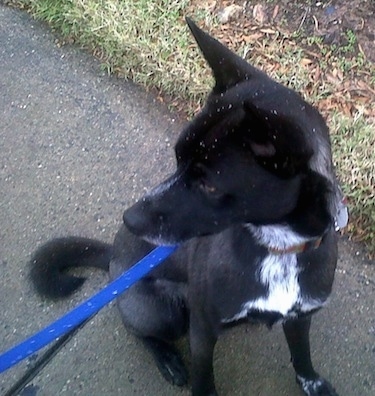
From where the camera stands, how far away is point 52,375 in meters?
2.76

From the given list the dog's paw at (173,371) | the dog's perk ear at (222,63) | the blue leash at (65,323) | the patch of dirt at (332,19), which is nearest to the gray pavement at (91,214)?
the dog's paw at (173,371)

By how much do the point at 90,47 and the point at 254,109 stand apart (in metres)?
2.53

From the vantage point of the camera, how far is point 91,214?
10.7 feet

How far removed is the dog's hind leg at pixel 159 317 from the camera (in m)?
2.62

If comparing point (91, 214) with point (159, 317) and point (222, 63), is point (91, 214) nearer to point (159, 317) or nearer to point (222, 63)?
point (159, 317)

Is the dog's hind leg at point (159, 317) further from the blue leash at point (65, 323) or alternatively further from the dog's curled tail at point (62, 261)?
the blue leash at point (65, 323)

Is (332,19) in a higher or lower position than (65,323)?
higher

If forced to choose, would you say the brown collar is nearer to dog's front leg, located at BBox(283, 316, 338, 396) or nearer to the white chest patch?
the white chest patch

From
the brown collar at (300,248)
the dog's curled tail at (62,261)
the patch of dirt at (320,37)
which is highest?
the brown collar at (300,248)

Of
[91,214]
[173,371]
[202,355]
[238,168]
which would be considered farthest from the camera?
[91,214]

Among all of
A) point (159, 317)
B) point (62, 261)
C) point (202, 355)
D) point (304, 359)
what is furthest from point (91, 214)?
point (304, 359)

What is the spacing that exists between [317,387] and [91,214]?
1.34 m

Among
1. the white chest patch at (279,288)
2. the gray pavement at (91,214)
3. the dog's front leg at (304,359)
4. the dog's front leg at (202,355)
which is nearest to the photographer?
the white chest patch at (279,288)

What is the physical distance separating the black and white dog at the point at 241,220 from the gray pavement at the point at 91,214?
0.22m
